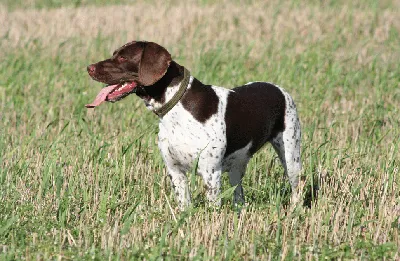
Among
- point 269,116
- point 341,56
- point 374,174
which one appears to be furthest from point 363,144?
point 341,56

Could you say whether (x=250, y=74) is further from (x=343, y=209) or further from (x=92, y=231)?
(x=92, y=231)

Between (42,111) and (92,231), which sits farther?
(42,111)

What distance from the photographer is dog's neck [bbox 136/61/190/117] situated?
17.1 ft

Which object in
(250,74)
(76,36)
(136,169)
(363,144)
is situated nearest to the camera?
(136,169)

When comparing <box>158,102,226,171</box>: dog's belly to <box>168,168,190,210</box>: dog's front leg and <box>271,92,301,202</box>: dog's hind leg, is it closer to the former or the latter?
<box>168,168,190,210</box>: dog's front leg

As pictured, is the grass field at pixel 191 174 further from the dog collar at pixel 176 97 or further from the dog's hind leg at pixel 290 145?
the dog collar at pixel 176 97

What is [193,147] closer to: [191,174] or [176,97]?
[191,174]

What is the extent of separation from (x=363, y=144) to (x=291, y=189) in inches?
57.7

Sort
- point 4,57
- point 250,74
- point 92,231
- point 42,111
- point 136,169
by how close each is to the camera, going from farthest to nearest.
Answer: point 4,57
point 250,74
point 42,111
point 136,169
point 92,231

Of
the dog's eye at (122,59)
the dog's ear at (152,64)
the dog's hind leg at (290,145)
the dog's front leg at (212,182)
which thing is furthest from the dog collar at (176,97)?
the dog's hind leg at (290,145)

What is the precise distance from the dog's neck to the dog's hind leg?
1262 millimetres

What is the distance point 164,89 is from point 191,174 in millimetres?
614

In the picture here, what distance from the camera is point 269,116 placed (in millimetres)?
5934

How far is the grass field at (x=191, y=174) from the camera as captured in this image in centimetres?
471
